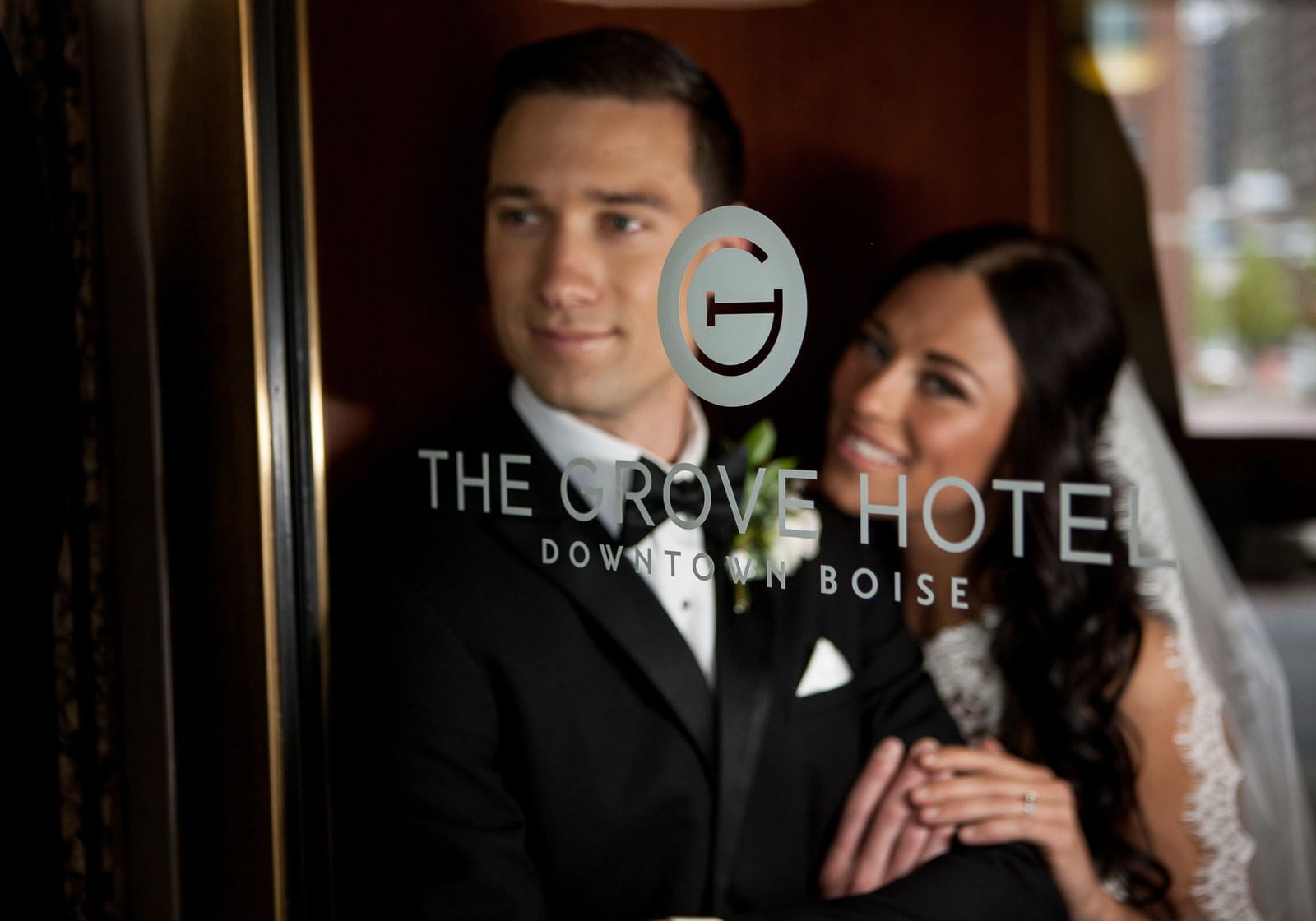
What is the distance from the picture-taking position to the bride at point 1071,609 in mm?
911

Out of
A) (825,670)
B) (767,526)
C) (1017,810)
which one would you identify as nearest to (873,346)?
(767,526)

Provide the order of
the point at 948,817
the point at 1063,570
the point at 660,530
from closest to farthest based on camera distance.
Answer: the point at 1063,570 → the point at 948,817 → the point at 660,530

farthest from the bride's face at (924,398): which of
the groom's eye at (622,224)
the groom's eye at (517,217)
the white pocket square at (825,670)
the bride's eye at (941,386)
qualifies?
the groom's eye at (517,217)

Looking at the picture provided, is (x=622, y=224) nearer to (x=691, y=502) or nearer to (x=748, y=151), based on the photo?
(x=748, y=151)

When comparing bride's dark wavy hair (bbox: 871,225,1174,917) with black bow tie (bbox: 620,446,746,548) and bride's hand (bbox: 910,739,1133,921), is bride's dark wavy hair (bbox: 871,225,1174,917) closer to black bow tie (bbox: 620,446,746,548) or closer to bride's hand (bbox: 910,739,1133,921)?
bride's hand (bbox: 910,739,1133,921)

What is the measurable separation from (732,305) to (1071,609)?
398 millimetres

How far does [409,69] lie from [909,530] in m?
0.74

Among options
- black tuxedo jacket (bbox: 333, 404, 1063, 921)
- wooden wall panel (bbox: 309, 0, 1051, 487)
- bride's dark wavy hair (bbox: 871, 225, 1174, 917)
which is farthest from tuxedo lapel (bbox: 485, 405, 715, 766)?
bride's dark wavy hair (bbox: 871, 225, 1174, 917)

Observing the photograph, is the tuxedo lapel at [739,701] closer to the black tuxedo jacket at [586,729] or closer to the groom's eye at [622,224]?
the black tuxedo jacket at [586,729]

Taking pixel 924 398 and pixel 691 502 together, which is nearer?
pixel 924 398

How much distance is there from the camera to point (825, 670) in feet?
3.60

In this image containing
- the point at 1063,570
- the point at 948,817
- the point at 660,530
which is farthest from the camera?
the point at 660,530

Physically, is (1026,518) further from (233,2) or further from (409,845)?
(233,2)

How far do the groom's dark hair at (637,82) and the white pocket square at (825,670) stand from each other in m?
0.42
